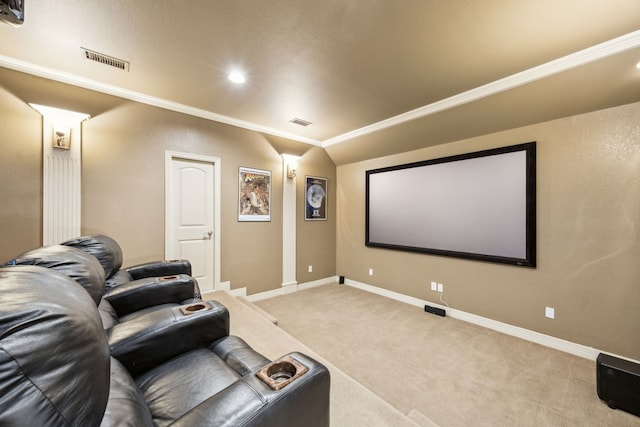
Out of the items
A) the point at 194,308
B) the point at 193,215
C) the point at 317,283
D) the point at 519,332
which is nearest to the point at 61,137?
the point at 193,215

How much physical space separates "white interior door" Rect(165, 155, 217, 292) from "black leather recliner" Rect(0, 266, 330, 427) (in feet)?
6.99

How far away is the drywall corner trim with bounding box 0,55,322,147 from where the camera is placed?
2.34 m

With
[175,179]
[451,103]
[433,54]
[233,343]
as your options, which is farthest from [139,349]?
[451,103]

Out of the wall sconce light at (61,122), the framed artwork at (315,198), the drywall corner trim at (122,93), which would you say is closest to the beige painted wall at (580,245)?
the framed artwork at (315,198)

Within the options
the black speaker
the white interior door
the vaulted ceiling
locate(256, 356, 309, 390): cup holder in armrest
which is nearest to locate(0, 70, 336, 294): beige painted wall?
the white interior door

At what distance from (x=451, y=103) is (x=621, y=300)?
8.12 ft

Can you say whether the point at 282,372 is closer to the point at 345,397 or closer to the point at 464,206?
the point at 345,397

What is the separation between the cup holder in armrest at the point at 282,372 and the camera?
865 millimetres

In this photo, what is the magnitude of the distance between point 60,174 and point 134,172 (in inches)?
23.8

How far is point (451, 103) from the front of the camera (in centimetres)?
288

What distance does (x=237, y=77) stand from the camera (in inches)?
99.6

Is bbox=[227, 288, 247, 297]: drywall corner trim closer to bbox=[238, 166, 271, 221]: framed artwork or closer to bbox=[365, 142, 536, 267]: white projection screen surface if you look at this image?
bbox=[238, 166, 271, 221]: framed artwork

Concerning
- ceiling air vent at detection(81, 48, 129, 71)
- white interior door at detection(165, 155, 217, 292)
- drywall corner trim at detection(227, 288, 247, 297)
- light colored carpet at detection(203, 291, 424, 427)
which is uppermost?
ceiling air vent at detection(81, 48, 129, 71)

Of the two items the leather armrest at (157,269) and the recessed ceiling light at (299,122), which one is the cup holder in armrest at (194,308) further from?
the recessed ceiling light at (299,122)
